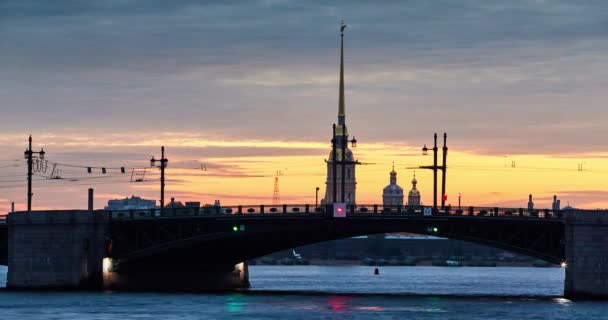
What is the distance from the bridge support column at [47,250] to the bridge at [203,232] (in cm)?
8

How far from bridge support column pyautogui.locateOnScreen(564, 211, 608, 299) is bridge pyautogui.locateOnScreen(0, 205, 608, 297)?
0.19 meters

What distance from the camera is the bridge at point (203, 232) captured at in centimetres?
12850

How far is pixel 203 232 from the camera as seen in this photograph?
136 meters

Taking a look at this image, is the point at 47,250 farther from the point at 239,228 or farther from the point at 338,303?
the point at 338,303

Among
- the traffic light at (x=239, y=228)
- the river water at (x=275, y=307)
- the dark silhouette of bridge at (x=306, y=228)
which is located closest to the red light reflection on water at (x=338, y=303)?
the river water at (x=275, y=307)

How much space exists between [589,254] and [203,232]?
107 feet

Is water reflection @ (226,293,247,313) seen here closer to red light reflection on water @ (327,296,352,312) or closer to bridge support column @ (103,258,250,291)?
red light reflection on water @ (327,296,352,312)

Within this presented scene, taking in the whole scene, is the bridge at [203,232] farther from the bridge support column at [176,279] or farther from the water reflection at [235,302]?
the water reflection at [235,302]

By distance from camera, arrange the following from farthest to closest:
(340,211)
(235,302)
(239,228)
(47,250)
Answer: (239,228) < (47,250) < (340,211) < (235,302)

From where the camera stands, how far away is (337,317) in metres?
108

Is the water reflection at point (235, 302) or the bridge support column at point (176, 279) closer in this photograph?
the water reflection at point (235, 302)

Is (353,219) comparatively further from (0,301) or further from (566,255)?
(0,301)

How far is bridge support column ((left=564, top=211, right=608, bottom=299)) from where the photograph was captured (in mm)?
121625

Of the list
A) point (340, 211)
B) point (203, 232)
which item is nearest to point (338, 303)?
point (340, 211)
